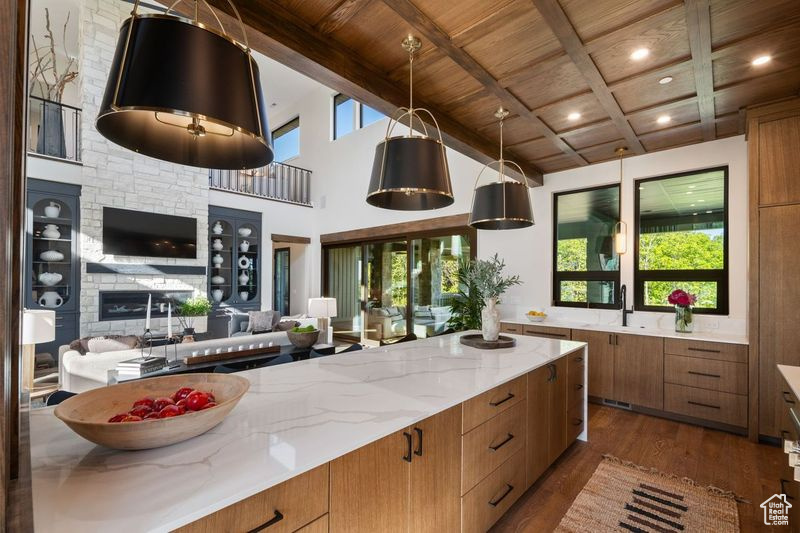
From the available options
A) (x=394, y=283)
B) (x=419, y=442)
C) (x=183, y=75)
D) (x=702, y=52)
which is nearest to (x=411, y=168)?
(x=183, y=75)

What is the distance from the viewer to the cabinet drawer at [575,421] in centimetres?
275

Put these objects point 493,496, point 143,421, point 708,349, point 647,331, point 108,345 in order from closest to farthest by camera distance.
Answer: point 143,421, point 493,496, point 108,345, point 708,349, point 647,331

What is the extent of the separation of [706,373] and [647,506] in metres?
1.80

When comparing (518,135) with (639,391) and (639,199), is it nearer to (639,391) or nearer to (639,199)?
(639,199)

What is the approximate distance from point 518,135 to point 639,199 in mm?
1813

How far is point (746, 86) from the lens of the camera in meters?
2.74

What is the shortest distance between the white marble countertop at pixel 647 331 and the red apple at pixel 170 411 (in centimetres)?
393

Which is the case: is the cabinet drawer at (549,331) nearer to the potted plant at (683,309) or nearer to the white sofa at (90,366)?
the potted plant at (683,309)

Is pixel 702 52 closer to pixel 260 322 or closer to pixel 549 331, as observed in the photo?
pixel 549 331

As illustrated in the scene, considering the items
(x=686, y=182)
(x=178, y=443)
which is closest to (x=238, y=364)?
(x=178, y=443)

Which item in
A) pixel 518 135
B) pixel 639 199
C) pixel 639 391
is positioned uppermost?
pixel 518 135

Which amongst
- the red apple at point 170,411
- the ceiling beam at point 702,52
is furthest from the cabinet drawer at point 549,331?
the red apple at point 170,411

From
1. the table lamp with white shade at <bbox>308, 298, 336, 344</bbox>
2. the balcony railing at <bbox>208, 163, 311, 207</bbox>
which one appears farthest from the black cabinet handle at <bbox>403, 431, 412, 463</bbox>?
the balcony railing at <bbox>208, 163, 311, 207</bbox>

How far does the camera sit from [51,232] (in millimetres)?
5402
